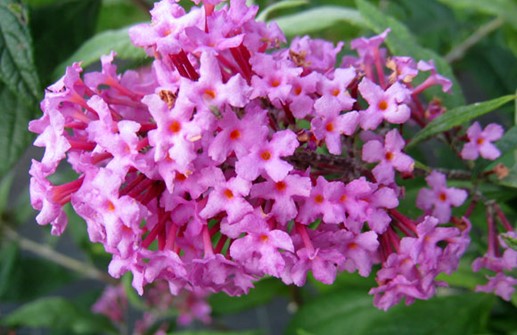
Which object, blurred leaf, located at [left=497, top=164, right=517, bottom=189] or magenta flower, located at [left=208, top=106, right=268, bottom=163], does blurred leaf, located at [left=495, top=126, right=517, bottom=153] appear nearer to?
blurred leaf, located at [left=497, top=164, right=517, bottom=189]

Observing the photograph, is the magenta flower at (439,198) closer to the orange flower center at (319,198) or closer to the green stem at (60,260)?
the orange flower center at (319,198)


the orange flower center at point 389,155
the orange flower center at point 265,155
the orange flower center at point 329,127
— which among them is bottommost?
the orange flower center at point 389,155

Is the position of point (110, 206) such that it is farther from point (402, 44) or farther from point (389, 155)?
point (402, 44)

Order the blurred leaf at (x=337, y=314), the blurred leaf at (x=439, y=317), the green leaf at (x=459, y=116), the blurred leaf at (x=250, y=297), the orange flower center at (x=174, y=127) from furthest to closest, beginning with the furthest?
the blurred leaf at (x=250, y=297), the blurred leaf at (x=337, y=314), the blurred leaf at (x=439, y=317), the green leaf at (x=459, y=116), the orange flower center at (x=174, y=127)

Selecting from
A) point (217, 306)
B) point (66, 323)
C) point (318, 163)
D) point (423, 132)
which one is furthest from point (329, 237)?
point (66, 323)

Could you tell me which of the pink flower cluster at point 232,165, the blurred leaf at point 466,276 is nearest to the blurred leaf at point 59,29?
the pink flower cluster at point 232,165

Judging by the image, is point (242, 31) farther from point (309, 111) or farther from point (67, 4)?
point (67, 4)

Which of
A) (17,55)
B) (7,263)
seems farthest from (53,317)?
(17,55)

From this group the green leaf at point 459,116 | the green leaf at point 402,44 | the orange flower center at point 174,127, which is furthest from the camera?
the green leaf at point 402,44
